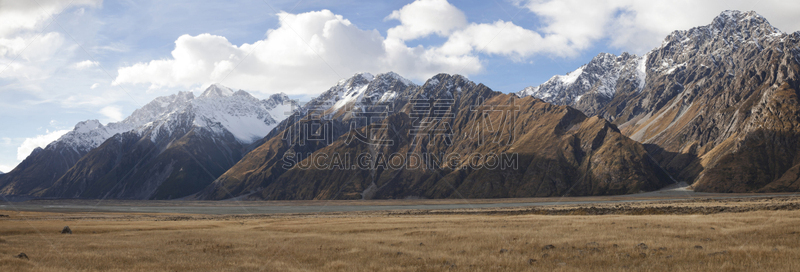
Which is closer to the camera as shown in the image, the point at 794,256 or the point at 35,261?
the point at 794,256

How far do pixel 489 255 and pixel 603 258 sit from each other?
5960 millimetres

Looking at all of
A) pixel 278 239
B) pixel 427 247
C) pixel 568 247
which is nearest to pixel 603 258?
pixel 568 247

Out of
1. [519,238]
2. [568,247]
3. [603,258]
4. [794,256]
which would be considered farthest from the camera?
[519,238]

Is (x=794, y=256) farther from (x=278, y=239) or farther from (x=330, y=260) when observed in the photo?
(x=278, y=239)

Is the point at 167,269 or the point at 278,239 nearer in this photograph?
the point at 167,269

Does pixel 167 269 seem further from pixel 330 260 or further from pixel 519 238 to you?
pixel 519 238

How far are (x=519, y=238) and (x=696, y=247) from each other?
11079 millimetres

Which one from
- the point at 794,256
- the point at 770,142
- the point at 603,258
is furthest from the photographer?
the point at 770,142

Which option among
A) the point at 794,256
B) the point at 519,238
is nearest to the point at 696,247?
the point at 794,256

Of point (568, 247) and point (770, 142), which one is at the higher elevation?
point (770, 142)

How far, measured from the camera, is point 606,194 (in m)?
189

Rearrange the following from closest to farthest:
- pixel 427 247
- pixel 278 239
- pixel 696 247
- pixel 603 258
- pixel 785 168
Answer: pixel 603 258 < pixel 696 247 < pixel 427 247 < pixel 278 239 < pixel 785 168

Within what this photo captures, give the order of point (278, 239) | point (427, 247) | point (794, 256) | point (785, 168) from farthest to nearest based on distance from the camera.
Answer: point (785, 168)
point (278, 239)
point (427, 247)
point (794, 256)

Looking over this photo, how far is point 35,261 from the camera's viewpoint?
26359 mm
